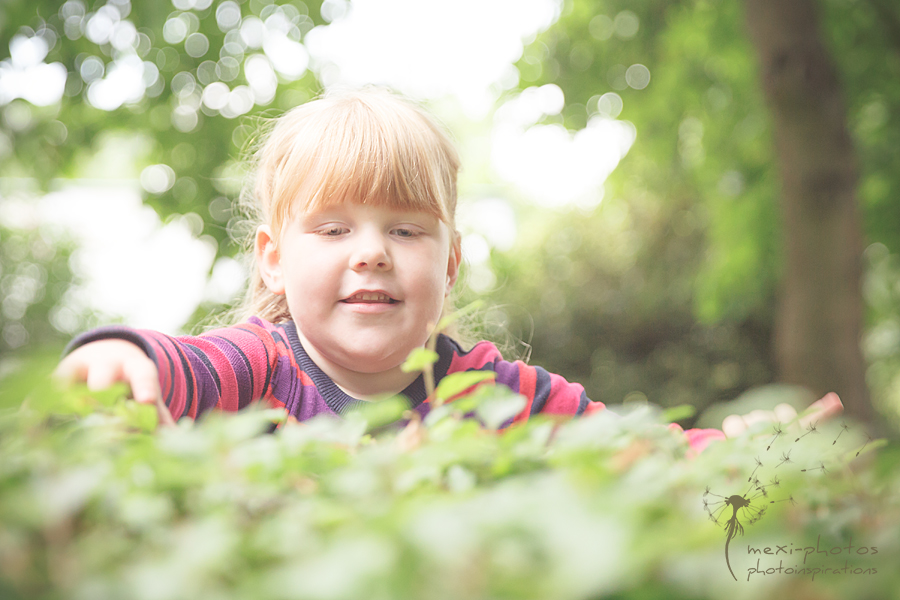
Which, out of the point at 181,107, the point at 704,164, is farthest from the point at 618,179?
the point at 181,107

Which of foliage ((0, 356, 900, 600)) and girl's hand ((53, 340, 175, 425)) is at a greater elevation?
foliage ((0, 356, 900, 600))

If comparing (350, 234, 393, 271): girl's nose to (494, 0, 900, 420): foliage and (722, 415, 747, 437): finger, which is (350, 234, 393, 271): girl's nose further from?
(494, 0, 900, 420): foliage

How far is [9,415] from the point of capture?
0.51m

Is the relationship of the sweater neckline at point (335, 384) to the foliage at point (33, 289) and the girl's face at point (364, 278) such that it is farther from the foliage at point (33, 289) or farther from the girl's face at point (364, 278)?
the foliage at point (33, 289)

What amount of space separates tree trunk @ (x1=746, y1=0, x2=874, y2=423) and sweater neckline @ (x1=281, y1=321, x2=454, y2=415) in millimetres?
3142

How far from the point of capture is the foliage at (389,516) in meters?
0.33

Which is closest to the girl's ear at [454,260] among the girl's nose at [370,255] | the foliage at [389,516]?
the girl's nose at [370,255]

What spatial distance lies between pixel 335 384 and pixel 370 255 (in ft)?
1.35

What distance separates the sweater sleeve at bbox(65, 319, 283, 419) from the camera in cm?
104

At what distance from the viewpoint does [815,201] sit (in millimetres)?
4320

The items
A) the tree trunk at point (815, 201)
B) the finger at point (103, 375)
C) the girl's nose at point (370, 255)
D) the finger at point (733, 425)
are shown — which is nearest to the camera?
the finger at point (103, 375)

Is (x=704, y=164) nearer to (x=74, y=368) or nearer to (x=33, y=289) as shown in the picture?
(x=74, y=368)

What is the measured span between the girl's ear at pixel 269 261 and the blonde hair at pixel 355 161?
0.04m

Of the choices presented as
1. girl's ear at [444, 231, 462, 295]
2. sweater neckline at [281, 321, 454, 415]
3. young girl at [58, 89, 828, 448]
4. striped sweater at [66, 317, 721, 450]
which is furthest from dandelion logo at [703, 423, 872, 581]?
girl's ear at [444, 231, 462, 295]
